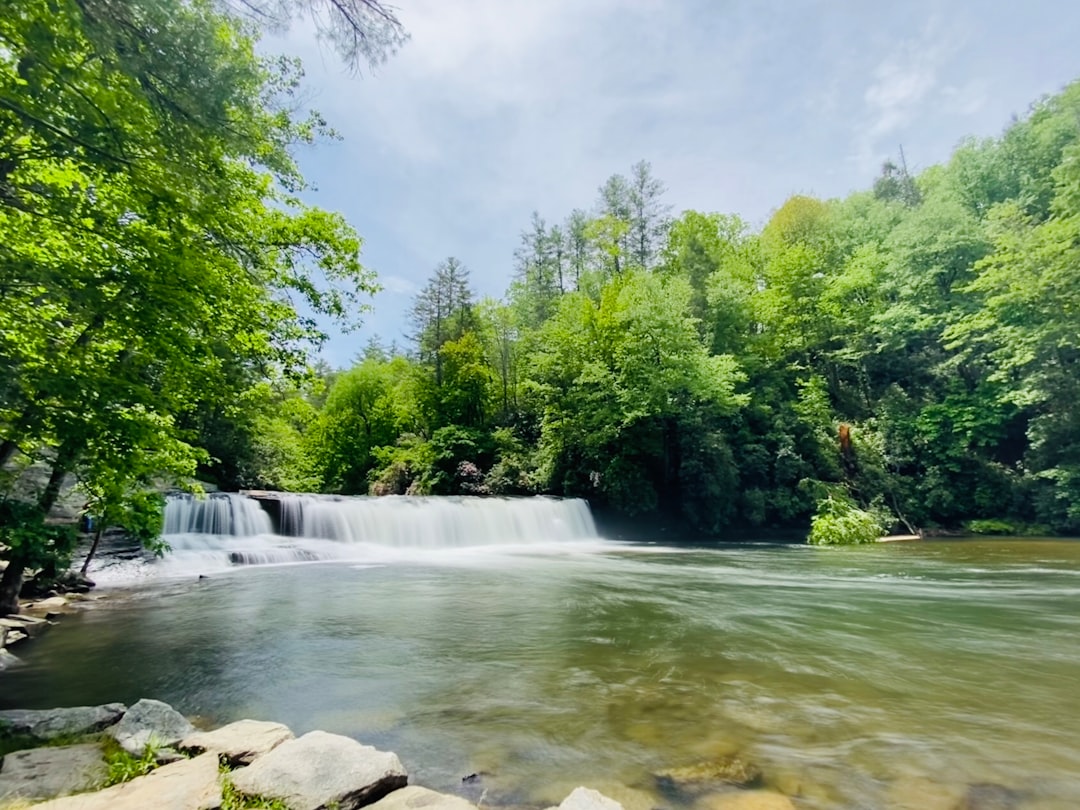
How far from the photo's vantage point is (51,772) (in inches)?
106

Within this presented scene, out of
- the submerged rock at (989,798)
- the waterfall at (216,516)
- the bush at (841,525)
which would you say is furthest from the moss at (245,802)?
the bush at (841,525)

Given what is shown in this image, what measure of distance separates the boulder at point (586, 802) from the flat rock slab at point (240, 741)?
1619 mm

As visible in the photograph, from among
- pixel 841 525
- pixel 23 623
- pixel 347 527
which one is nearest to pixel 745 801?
pixel 23 623

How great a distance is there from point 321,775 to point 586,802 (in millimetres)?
1242

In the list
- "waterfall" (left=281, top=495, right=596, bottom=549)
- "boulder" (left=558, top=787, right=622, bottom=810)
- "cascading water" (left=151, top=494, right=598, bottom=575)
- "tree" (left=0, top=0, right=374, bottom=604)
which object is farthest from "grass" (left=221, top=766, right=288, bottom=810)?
"waterfall" (left=281, top=495, right=596, bottom=549)

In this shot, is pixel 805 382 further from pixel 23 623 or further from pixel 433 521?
pixel 23 623

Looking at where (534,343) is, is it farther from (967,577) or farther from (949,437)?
(967,577)

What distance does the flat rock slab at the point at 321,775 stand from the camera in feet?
8.21

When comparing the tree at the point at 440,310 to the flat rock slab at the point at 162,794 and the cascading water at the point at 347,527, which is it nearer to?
the cascading water at the point at 347,527

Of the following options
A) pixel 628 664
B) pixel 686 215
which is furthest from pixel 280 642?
pixel 686 215

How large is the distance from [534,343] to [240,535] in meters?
16.7

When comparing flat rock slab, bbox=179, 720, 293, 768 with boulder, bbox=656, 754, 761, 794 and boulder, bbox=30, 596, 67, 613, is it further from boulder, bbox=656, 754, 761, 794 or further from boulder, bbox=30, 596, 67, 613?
boulder, bbox=30, 596, 67, 613

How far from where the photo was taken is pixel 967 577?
9.70m

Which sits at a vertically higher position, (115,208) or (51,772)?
(115,208)
